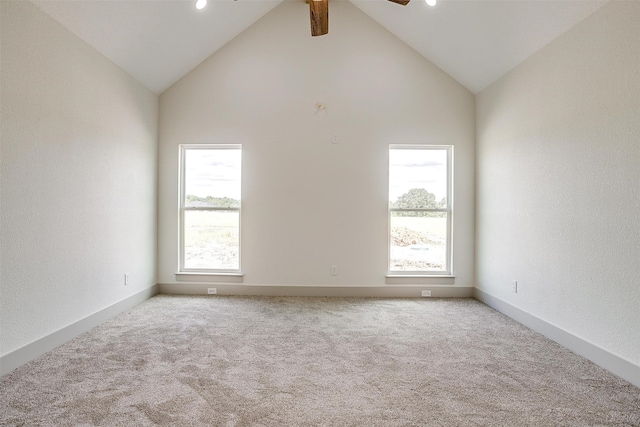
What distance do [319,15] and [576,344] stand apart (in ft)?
10.9

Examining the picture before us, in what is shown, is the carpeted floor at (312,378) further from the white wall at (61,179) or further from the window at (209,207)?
the window at (209,207)

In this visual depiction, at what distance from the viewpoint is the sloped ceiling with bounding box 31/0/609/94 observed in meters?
2.73

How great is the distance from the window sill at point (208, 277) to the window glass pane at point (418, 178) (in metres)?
2.25

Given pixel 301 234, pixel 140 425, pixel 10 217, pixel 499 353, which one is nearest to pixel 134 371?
pixel 140 425

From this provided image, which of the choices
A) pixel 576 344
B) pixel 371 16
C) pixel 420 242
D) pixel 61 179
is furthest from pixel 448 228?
pixel 61 179

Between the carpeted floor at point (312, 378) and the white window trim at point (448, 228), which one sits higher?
the white window trim at point (448, 228)

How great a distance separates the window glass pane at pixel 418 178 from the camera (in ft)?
14.1

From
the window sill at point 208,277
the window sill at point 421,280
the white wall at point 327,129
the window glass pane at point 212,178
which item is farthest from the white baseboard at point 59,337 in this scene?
the window sill at point 421,280

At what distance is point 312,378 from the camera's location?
2.15 m

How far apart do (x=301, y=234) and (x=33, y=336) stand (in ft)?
8.86

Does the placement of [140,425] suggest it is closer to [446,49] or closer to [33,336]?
[33,336]

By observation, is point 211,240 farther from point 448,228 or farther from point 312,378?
point 448,228

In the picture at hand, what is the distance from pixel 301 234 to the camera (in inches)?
168

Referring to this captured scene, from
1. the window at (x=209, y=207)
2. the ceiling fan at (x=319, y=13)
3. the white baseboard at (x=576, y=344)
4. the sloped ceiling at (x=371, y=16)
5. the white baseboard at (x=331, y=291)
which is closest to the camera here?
the white baseboard at (x=576, y=344)
